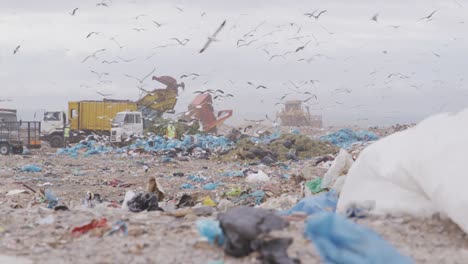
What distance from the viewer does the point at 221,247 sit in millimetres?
3229

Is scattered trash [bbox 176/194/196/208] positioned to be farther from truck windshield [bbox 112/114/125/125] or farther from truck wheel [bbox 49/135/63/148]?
truck wheel [bbox 49/135/63/148]

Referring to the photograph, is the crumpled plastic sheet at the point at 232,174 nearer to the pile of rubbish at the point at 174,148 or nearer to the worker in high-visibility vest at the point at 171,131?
the pile of rubbish at the point at 174,148

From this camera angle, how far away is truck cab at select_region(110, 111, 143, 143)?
22.8 meters

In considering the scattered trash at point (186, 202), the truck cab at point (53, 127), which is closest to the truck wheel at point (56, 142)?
the truck cab at point (53, 127)

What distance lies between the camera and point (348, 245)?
2947 mm

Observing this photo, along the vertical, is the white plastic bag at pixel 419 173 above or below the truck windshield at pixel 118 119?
above

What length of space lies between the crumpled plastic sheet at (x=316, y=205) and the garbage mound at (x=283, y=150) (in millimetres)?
9200

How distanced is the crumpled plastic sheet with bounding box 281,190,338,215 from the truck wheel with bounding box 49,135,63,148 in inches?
821

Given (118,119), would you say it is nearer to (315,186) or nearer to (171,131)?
(171,131)

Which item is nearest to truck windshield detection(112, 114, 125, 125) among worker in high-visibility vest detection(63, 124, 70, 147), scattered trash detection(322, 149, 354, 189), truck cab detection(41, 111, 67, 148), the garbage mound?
worker in high-visibility vest detection(63, 124, 70, 147)

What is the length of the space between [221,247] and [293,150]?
12.0 m

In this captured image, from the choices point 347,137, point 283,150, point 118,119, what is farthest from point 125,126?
point 283,150

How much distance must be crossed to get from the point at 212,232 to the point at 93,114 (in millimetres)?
23438

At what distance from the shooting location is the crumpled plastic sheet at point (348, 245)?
2.90 m
